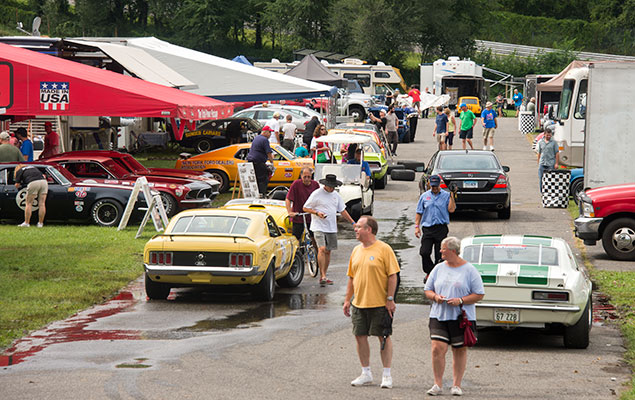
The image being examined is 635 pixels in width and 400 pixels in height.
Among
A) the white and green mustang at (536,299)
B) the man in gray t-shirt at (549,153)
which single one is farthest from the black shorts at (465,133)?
the white and green mustang at (536,299)

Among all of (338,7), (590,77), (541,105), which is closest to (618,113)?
(590,77)

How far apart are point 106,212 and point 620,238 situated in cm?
1044

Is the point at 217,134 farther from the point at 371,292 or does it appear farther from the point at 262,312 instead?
the point at 371,292

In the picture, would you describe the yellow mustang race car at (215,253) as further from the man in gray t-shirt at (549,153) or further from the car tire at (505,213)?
the man in gray t-shirt at (549,153)

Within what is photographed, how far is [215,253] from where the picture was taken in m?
13.5

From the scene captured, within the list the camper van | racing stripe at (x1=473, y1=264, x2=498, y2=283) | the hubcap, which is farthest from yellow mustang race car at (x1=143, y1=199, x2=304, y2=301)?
the camper van

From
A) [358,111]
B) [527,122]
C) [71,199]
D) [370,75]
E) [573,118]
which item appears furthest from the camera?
[370,75]

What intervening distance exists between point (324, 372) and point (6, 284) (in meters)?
6.65

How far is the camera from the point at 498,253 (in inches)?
454

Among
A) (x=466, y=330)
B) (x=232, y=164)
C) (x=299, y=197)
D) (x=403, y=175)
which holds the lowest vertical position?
(x=466, y=330)

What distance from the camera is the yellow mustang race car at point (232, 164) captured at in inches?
1042

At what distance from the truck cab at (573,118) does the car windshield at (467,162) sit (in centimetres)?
439

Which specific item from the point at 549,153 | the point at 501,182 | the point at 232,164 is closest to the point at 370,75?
the point at 232,164

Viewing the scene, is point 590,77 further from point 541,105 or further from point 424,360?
point 541,105
